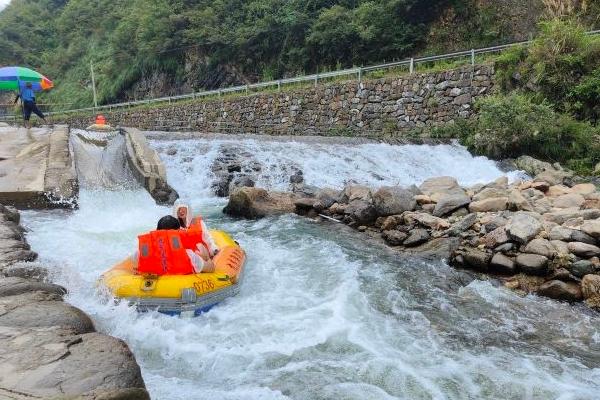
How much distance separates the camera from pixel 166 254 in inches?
191

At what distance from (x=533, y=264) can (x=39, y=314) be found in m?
5.32

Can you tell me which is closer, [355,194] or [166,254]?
[166,254]

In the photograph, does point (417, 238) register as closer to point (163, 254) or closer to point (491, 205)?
point (491, 205)

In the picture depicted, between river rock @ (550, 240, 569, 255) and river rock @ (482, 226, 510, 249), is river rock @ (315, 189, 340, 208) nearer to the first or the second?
river rock @ (482, 226, 510, 249)

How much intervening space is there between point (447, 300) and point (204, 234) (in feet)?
9.48

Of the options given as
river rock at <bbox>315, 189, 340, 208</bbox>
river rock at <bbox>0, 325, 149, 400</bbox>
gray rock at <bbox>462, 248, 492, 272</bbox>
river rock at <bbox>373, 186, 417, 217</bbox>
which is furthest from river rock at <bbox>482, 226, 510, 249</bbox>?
river rock at <bbox>0, 325, 149, 400</bbox>

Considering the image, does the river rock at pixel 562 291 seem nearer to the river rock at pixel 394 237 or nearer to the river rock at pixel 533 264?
the river rock at pixel 533 264

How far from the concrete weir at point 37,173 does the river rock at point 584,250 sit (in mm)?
7832

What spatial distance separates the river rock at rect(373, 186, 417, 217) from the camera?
814 centimetres

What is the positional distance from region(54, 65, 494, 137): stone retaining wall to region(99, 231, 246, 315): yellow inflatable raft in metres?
11.3

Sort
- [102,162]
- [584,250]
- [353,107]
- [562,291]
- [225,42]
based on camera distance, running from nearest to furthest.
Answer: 1. [562,291]
2. [584,250]
3. [102,162]
4. [353,107]
5. [225,42]

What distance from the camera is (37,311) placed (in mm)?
3496

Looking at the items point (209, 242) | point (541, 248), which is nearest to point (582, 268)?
point (541, 248)

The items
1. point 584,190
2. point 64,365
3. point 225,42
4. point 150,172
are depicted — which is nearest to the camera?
point 64,365
